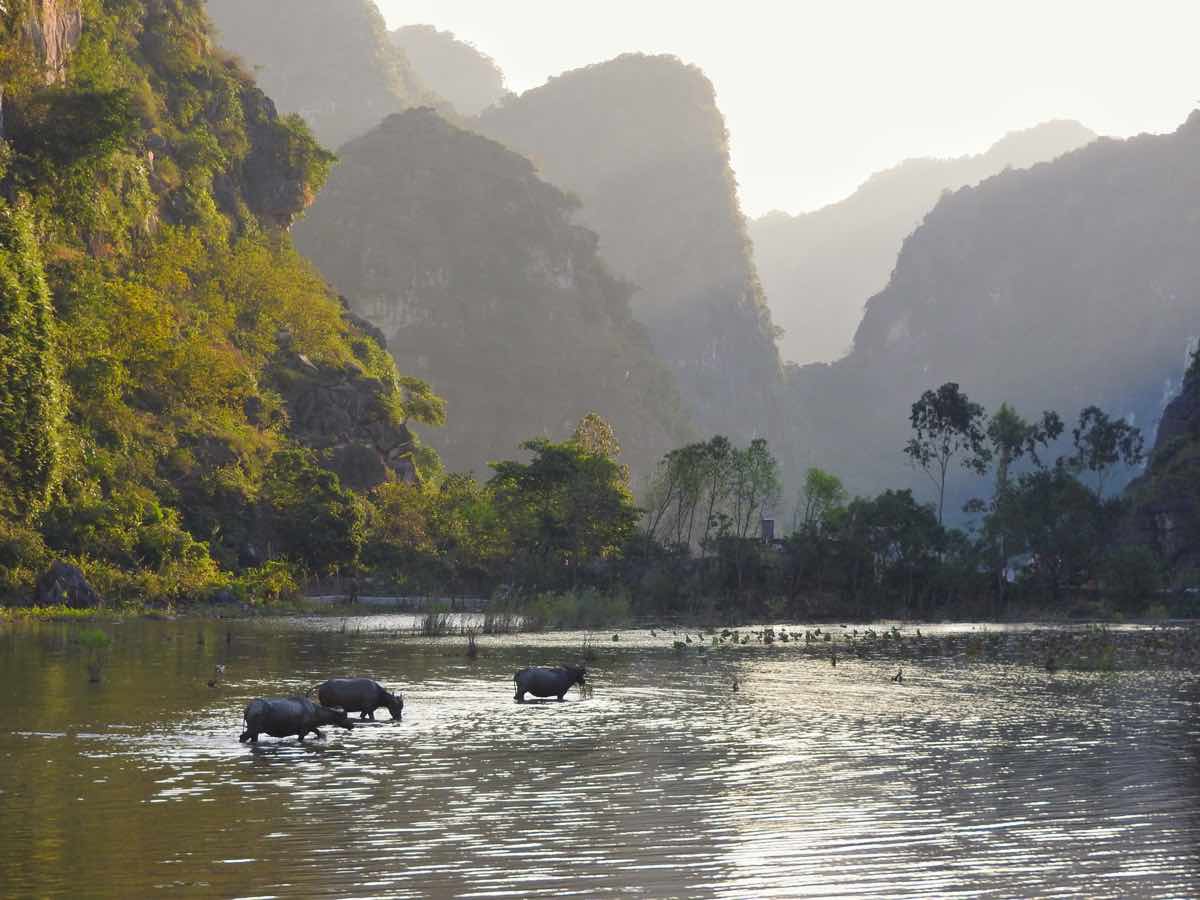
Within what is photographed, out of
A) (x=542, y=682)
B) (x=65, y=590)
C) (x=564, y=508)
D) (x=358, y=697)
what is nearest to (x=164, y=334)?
(x=564, y=508)

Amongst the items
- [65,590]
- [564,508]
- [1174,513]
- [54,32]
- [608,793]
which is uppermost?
[54,32]

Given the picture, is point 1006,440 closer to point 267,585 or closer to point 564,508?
point 564,508

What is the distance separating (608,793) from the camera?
18.1 metres

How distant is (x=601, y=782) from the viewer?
18984 mm

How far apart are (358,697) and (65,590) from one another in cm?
4608

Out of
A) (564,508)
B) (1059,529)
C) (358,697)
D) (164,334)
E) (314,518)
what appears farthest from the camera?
(564,508)

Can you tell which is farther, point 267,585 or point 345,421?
point 345,421

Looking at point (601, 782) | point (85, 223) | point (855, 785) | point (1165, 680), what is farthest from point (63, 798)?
point (85, 223)

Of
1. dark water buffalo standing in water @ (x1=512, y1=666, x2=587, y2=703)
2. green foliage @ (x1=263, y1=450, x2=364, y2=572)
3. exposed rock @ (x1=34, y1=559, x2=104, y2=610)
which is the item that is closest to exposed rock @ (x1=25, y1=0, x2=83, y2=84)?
green foliage @ (x1=263, y1=450, x2=364, y2=572)

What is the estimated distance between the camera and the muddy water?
1344 cm

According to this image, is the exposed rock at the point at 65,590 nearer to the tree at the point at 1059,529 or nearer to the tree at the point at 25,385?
the tree at the point at 25,385

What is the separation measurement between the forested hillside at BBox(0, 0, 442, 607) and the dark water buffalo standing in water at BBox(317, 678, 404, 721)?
146 ft

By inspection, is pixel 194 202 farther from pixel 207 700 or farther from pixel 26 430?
pixel 207 700

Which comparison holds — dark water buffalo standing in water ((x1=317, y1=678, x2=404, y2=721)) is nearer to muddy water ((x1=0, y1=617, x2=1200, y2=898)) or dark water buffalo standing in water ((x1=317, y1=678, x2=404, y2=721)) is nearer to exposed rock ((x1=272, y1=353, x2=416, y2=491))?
muddy water ((x1=0, y1=617, x2=1200, y2=898))
